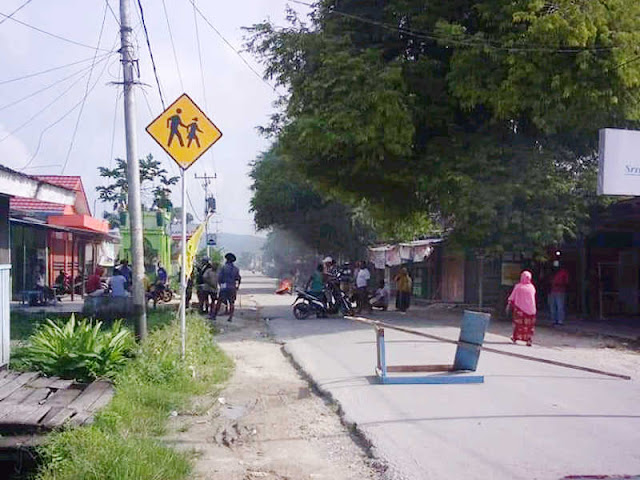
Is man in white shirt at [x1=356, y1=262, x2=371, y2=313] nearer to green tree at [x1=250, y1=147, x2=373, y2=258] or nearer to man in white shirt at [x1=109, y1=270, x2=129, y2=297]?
man in white shirt at [x1=109, y1=270, x2=129, y2=297]

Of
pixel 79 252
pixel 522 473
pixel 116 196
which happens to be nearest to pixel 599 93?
pixel 522 473

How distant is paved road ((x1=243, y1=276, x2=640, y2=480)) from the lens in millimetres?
5766

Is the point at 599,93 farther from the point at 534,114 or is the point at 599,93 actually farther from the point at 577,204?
the point at 577,204

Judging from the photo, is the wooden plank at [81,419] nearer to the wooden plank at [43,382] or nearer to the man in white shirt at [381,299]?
the wooden plank at [43,382]

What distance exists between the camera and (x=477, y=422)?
7.18 meters

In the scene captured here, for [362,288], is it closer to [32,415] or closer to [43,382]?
[43,382]

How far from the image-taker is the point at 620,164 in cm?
868

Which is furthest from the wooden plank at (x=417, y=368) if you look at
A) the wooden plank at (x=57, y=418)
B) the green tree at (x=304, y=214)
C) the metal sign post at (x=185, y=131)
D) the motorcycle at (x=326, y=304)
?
the green tree at (x=304, y=214)

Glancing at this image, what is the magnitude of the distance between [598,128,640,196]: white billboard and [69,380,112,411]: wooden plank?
6.29m

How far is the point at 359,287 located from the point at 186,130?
13684mm

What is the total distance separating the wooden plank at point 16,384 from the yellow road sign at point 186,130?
3.41 metres

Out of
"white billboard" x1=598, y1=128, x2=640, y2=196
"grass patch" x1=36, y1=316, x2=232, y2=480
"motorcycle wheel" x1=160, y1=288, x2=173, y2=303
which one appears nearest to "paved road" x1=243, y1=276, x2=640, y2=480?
"grass patch" x1=36, y1=316, x2=232, y2=480

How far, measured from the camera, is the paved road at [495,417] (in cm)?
577

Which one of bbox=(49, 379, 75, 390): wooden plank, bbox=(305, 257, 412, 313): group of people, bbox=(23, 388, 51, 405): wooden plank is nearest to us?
bbox=(23, 388, 51, 405): wooden plank
